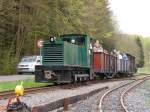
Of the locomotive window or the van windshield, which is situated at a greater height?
the locomotive window

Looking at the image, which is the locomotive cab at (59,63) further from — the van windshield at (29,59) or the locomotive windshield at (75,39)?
the van windshield at (29,59)

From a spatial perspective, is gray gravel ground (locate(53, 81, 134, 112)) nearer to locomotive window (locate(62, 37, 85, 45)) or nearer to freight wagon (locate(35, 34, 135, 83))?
freight wagon (locate(35, 34, 135, 83))

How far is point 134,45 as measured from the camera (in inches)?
4021

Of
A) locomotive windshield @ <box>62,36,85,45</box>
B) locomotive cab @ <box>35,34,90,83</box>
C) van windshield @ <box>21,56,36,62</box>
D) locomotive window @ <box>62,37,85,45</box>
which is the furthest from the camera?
van windshield @ <box>21,56,36,62</box>

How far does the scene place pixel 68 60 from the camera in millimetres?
28875

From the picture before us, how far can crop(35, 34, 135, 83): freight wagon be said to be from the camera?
2803 cm

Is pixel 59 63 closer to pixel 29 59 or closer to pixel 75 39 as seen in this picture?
pixel 75 39

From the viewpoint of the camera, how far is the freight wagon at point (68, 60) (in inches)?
1104

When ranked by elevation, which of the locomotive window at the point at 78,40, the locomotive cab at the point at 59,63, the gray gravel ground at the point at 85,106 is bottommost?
the gray gravel ground at the point at 85,106

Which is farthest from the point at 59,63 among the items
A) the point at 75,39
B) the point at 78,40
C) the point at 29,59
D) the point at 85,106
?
the point at 29,59

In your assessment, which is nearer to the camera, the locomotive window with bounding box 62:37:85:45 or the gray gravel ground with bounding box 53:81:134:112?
the gray gravel ground with bounding box 53:81:134:112

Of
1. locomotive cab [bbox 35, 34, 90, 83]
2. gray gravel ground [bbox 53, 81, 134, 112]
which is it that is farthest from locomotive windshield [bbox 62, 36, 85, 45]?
gray gravel ground [bbox 53, 81, 134, 112]

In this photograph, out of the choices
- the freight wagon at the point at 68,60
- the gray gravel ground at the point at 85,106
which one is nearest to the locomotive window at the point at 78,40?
the freight wagon at the point at 68,60

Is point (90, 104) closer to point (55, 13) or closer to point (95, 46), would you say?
point (95, 46)
